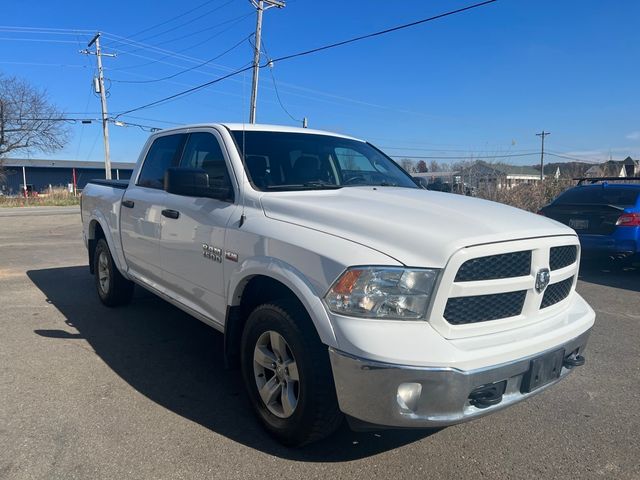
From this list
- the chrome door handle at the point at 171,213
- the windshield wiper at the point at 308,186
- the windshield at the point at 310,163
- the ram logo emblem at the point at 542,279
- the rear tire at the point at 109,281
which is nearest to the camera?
the ram logo emblem at the point at 542,279

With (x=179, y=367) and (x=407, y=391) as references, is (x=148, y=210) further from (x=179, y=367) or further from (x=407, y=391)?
(x=407, y=391)

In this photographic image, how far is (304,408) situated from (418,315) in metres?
0.82

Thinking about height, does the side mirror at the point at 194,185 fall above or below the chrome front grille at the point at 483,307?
above

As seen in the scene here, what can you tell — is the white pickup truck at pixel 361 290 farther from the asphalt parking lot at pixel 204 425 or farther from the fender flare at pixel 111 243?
the fender flare at pixel 111 243

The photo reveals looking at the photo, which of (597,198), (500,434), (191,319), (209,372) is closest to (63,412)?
(209,372)

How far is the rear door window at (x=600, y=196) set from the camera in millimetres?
8211

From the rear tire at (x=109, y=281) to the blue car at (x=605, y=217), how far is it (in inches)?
270

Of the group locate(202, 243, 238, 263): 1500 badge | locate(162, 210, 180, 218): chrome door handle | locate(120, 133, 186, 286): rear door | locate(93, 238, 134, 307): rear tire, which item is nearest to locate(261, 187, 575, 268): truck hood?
locate(202, 243, 238, 263): 1500 badge

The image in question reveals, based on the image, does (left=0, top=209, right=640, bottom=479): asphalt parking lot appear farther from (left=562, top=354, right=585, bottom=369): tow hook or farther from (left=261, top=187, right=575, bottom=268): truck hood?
(left=261, top=187, right=575, bottom=268): truck hood

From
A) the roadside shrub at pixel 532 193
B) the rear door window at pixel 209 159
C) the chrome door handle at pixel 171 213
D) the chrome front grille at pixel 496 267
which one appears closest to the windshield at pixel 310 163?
the rear door window at pixel 209 159

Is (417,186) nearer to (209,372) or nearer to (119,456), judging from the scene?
(209,372)

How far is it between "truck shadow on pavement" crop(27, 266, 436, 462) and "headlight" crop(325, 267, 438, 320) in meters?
1.03

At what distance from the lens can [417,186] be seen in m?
4.51

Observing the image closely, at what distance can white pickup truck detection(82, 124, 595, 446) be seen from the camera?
2.46 m
